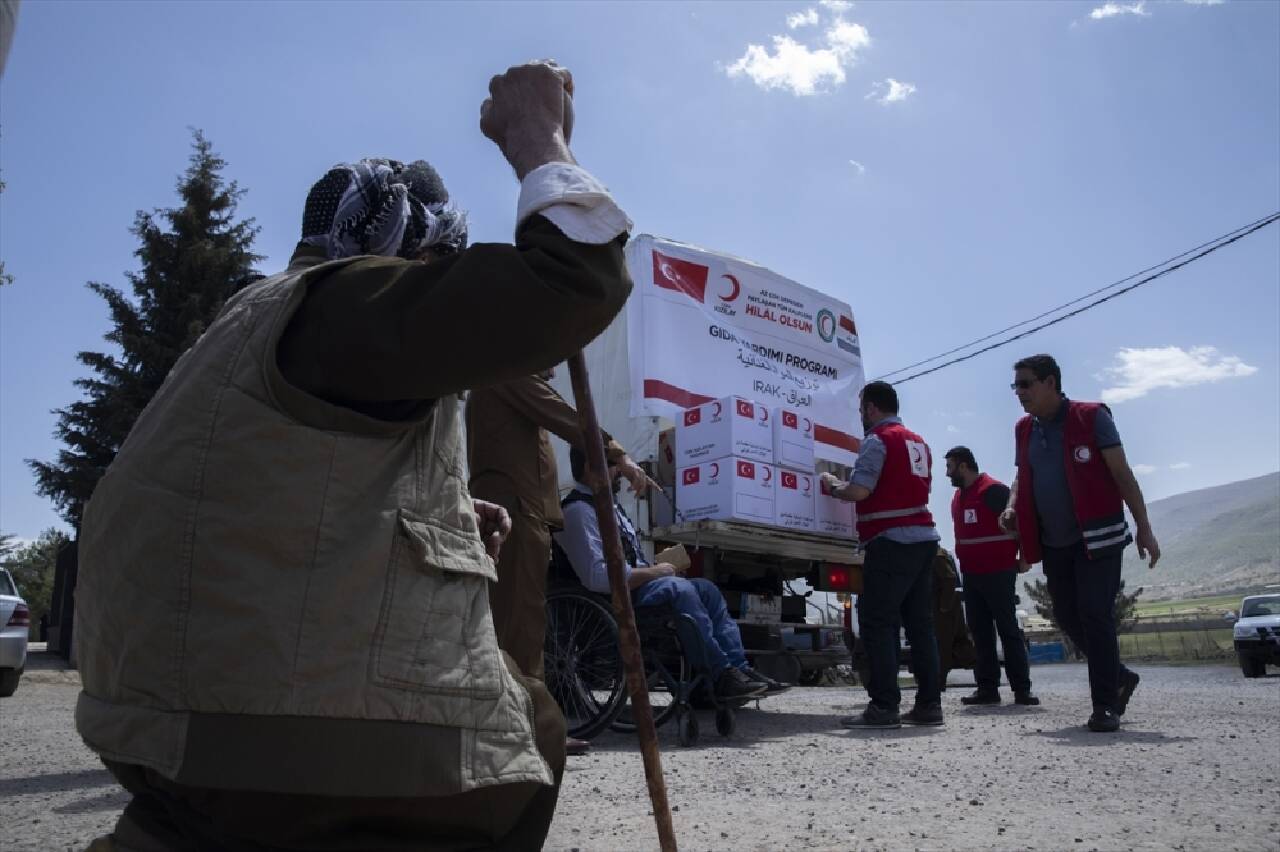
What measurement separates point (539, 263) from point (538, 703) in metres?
0.72

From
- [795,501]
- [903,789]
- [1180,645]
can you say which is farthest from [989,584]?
[1180,645]

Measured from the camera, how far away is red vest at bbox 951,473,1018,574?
8508 millimetres

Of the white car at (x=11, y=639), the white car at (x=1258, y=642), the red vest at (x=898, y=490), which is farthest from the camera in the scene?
the white car at (x=1258, y=642)

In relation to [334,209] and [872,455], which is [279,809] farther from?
[872,455]

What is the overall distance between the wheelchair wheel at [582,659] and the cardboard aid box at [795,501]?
7.06 feet

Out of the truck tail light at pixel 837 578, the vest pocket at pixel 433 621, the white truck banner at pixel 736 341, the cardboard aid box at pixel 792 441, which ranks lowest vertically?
the vest pocket at pixel 433 621

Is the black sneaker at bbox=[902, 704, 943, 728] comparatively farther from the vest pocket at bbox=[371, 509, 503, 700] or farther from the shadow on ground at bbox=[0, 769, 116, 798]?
the vest pocket at bbox=[371, 509, 503, 700]

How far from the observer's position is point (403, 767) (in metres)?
1.29

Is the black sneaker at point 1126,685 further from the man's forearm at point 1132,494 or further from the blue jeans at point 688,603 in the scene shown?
the blue jeans at point 688,603

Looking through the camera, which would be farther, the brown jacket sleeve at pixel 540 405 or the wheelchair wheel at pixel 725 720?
the wheelchair wheel at pixel 725 720

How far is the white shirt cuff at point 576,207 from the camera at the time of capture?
140 centimetres

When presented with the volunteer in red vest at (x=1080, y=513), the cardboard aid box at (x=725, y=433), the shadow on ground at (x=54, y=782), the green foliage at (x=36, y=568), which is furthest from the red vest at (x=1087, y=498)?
the green foliage at (x=36, y=568)

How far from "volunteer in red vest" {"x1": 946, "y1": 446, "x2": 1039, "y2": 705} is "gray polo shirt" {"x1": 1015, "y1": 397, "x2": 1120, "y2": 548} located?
6.57ft

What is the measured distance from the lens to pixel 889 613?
656 centimetres
